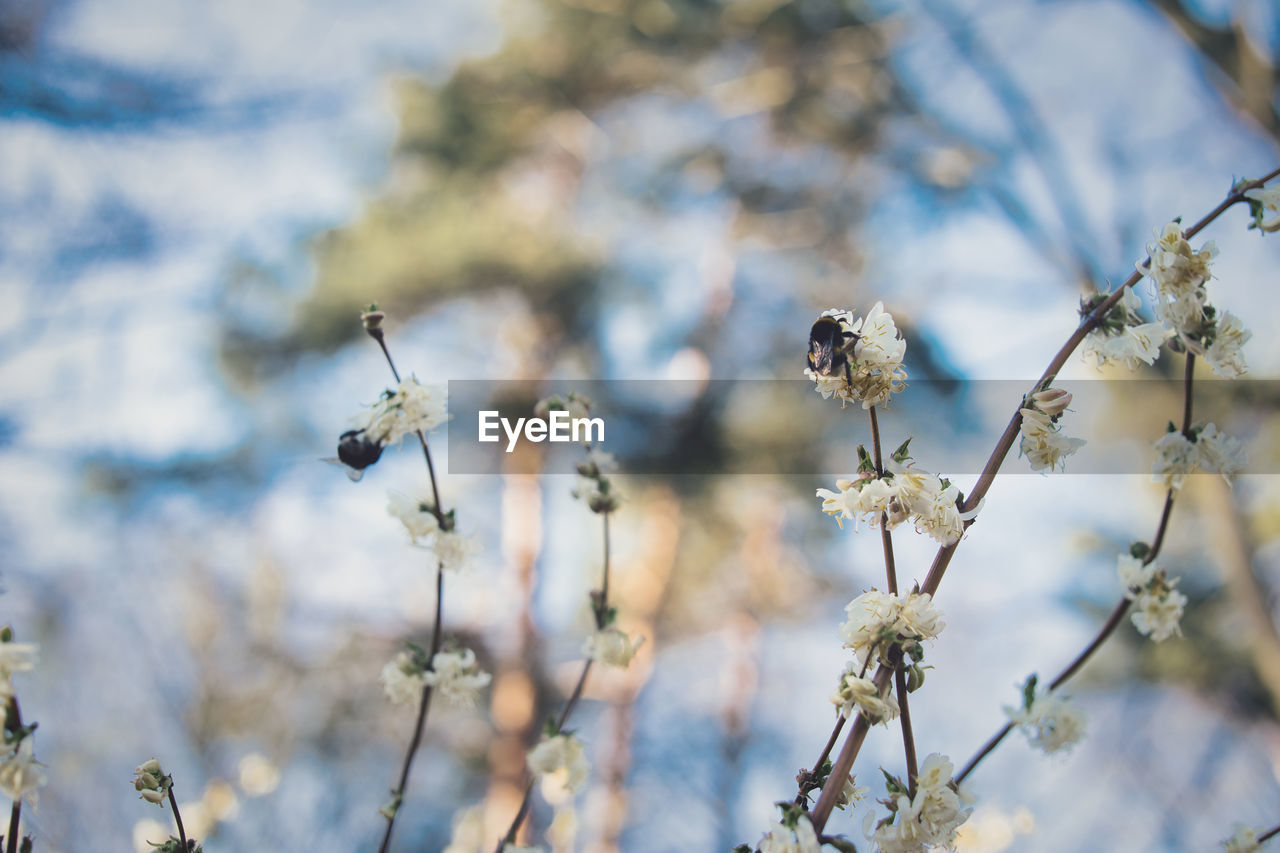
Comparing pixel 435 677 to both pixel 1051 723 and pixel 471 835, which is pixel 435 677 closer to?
pixel 1051 723

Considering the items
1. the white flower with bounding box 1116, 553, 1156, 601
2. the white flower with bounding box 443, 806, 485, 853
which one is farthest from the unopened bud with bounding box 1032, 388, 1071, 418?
the white flower with bounding box 443, 806, 485, 853

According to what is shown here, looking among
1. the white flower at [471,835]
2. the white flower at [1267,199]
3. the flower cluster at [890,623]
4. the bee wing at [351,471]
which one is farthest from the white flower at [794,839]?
the white flower at [471,835]

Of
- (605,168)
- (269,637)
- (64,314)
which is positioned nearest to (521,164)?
(605,168)

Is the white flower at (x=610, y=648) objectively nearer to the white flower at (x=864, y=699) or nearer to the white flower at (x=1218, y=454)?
the white flower at (x=864, y=699)

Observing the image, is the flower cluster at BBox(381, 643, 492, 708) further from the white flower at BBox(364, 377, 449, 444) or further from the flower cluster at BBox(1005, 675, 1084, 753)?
the flower cluster at BBox(1005, 675, 1084, 753)

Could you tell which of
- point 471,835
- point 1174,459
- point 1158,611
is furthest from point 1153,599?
point 471,835

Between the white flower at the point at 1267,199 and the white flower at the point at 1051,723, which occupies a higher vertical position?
the white flower at the point at 1267,199
